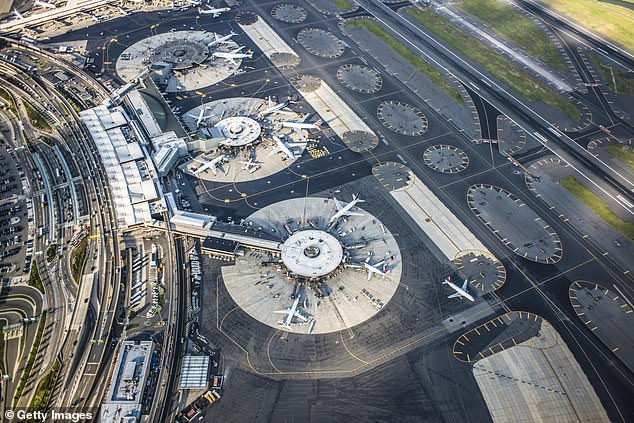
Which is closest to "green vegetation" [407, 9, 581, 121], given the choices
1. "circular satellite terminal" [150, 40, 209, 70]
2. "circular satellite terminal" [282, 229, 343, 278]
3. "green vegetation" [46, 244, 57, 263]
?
"circular satellite terminal" [282, 229, 343, 278]

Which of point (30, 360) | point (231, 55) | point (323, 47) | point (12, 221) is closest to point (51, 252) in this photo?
point (12, 221)

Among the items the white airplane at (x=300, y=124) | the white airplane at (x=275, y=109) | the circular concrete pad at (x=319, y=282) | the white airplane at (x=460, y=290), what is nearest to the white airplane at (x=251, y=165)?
the circular concrete pad at (x=319, y=282)

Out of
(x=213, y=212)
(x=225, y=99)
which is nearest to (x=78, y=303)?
(x=213, y=212)

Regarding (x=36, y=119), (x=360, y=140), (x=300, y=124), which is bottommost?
(x=36, y=119)

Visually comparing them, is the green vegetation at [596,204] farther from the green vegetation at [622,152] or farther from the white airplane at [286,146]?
the white airplane at [286,146]

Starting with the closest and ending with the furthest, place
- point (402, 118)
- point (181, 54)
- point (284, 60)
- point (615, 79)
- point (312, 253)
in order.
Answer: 1. point (312, 253)
2. point (402, 118)
3. point (181, 54)
4. point (284, 60)
5. point (615, 79)

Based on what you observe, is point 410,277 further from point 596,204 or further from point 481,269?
point 596,204

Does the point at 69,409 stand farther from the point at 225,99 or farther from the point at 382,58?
the point at 382,58
